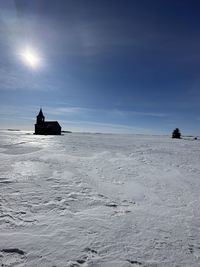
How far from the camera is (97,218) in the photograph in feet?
14.3

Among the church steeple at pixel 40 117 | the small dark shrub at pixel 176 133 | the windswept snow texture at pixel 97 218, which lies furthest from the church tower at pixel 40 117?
the windswept snow texture at pixel 97 218

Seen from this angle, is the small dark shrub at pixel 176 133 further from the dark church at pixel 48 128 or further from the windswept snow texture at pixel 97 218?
the windswept snow texture at pixel 97 218

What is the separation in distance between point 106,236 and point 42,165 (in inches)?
214

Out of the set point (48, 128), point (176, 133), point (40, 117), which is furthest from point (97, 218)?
point (40, 117)

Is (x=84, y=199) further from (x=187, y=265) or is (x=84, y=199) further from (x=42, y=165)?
(x=42, y=165)

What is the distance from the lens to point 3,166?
806 centimetres

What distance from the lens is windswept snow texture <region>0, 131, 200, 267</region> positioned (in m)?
3.14

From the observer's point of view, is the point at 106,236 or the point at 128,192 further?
the point at 128,192

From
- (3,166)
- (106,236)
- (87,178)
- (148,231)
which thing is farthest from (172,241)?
(3,166)

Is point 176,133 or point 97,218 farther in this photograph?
point 176,133

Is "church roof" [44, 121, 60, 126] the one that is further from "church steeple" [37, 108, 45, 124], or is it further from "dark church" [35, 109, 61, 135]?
"church steeple" [37, 108, 45, 124]

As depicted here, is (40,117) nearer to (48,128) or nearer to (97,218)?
(48,128)

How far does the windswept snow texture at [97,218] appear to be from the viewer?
3141 millimetres

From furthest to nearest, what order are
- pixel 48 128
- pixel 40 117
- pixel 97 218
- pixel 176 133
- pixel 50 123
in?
pixel 40 117
pixel 50 123
pixel 48 128
pixel 176 133
pixel 97 218
